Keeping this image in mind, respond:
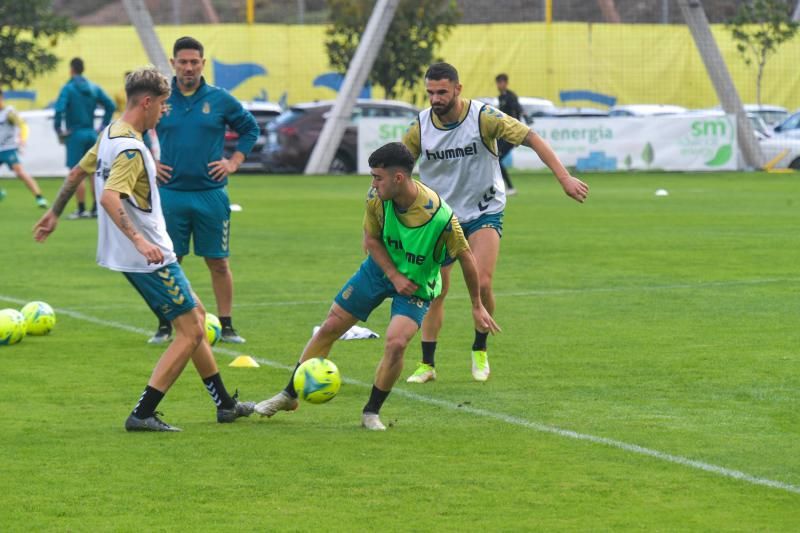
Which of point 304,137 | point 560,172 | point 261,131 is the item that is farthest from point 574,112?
point 560,172

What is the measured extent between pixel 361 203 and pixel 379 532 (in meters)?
22.4

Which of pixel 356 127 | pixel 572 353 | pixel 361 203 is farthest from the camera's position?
pixel 356 127

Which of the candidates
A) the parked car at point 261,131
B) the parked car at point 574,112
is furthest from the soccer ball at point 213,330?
the parked car at point 574,112

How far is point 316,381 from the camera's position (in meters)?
8.68

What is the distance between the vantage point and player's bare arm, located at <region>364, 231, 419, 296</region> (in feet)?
27.6

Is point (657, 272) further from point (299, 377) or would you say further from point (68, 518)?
point (68, 518)

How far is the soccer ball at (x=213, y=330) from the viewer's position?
38.4 ft

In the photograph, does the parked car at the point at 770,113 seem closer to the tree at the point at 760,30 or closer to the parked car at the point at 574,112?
the tree at the point at 760,30

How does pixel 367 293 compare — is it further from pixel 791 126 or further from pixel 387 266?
pixel 791 126

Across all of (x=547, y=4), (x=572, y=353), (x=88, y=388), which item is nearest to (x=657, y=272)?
(x=572, y=353)

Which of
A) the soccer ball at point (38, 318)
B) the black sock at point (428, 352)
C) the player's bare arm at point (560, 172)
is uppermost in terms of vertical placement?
the player's bare arm at point (560, 172)

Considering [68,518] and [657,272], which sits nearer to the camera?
[68,518]

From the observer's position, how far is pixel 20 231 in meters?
22.8

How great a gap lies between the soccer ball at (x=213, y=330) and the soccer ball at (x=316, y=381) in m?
3.05
